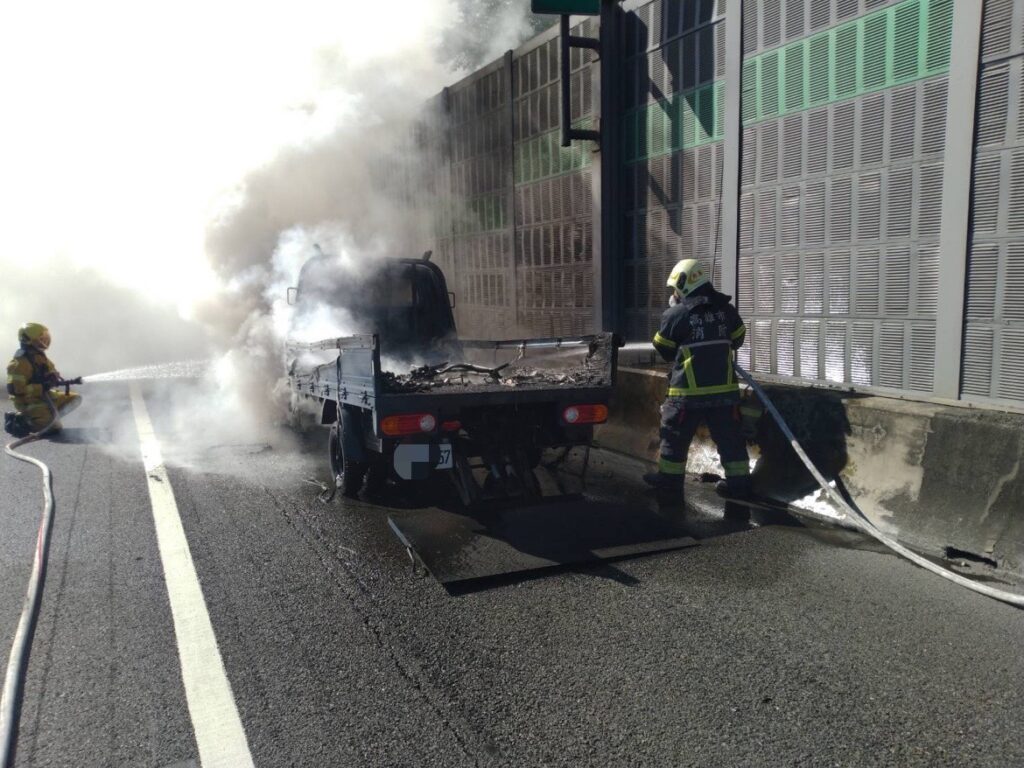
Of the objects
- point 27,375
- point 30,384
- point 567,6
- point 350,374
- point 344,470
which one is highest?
point 567,6

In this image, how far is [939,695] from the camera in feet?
10.5

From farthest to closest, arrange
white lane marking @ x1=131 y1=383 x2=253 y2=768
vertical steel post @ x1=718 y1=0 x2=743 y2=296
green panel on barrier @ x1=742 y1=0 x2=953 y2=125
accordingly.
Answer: vertical steel post @ x1=718 y1=0 x2=743 y2=296, green panel on barrier @ x1=742 y1=0 x2=953 y2=125, white lane marking @ x1=131 y1=383 x2=253 y2=768

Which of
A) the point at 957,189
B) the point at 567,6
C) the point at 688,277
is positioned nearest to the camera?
the point at 957,189

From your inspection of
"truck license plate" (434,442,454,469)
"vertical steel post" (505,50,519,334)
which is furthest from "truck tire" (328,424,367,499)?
"vertical steel post" (505,50,519,334)

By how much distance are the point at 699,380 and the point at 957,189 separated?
2.36m

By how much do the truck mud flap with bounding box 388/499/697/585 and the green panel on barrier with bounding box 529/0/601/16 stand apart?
621 cm

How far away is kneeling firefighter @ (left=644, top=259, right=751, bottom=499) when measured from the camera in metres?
6.23

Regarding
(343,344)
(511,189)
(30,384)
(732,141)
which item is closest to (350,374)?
(343,344)

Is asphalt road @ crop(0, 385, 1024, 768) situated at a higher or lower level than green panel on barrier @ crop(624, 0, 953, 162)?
lower

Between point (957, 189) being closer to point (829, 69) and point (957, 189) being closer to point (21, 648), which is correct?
point (829, 69)

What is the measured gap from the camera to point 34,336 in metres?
10.2

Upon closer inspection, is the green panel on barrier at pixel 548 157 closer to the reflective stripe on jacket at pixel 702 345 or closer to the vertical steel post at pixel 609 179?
the vertical steel post at pixel 609 179

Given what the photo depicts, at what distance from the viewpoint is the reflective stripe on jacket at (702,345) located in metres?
6.23

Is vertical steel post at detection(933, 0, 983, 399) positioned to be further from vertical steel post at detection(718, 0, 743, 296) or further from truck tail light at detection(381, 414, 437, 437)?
truck tail light at detection(381, 414, 437, 437)
